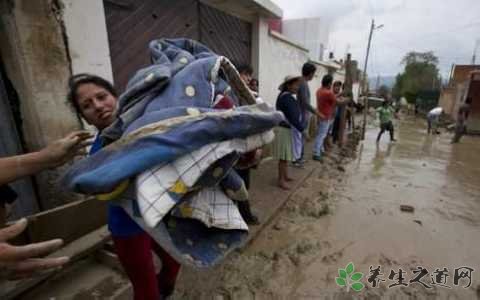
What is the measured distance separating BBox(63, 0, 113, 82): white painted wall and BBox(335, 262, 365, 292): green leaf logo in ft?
9.32

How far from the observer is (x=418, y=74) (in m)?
31.1

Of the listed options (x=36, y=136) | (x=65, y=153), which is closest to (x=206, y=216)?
(x=65, y=153)

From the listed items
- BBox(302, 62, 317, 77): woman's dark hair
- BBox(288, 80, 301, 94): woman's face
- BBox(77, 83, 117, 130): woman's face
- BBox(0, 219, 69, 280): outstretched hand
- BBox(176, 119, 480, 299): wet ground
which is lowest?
BBox(176, 119, 480, 299): wet ground

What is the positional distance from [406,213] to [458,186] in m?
2.34

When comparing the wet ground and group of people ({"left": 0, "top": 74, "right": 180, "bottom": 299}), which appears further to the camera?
the wet ground

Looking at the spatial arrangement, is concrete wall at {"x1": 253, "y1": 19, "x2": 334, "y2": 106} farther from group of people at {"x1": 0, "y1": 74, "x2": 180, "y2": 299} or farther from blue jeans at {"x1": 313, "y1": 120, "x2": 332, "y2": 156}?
group of people at {"x1": 0, "y1": 74, "x2": 180, "y2": 299}

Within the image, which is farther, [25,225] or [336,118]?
[336,118]

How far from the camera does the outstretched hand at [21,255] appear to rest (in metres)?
0.68

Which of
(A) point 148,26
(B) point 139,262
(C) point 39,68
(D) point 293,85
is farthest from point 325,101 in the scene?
(B) point 139,262

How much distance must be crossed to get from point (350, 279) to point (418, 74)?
37.5 m

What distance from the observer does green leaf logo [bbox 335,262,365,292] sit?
208 centimetres

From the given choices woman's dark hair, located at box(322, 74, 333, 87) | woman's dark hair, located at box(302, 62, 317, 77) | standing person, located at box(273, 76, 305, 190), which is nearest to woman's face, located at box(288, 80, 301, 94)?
standing person, located at box(273, 76, 305, 190)

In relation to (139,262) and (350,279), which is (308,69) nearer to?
(350,279)

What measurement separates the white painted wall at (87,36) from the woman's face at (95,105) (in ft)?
3.98
